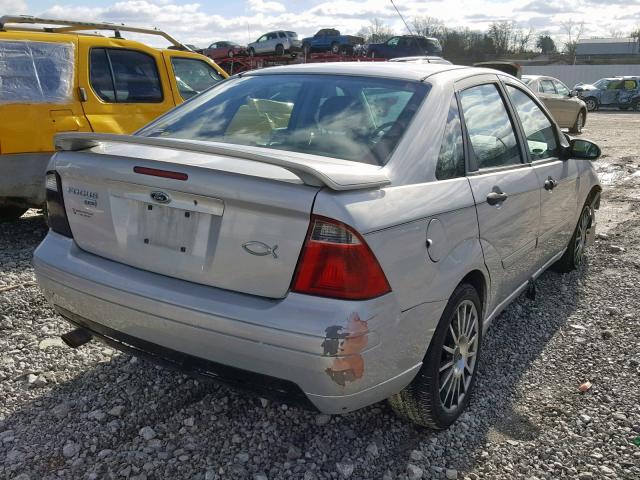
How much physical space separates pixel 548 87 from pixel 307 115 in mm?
17262

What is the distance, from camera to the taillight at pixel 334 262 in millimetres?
2158

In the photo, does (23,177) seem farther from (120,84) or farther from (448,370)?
(448,370)

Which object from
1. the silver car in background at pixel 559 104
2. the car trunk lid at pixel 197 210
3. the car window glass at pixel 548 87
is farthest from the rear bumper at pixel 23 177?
the car window glass at pixel 548 87

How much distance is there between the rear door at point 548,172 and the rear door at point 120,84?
12.6 ft

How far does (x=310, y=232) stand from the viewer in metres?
2.17

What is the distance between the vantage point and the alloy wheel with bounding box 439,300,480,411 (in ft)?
9.27

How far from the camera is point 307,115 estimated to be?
10.0 ft

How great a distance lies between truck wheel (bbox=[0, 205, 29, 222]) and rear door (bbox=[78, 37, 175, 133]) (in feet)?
4.42

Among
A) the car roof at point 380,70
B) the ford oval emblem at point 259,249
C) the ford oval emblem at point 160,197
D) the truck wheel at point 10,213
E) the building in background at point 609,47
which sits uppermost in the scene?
the car roof at point 380,70

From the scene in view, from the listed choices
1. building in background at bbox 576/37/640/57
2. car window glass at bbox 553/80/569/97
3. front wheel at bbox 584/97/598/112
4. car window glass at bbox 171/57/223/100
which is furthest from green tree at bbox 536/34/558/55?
car window glass at bbox 171/57/223/100

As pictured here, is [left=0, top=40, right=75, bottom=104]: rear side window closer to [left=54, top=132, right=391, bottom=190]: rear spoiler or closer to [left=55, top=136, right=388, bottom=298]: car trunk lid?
[left=54, top=132, right=391, bottom=190]: rear spoiler

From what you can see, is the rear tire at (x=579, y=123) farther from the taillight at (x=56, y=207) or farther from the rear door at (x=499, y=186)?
the taillight at (x=56, y=207)

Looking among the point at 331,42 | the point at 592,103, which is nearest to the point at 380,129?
the point at 331,42

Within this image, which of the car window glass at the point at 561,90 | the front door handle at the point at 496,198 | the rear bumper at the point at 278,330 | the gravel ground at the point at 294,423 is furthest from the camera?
the car window glass at the point at 561,90
